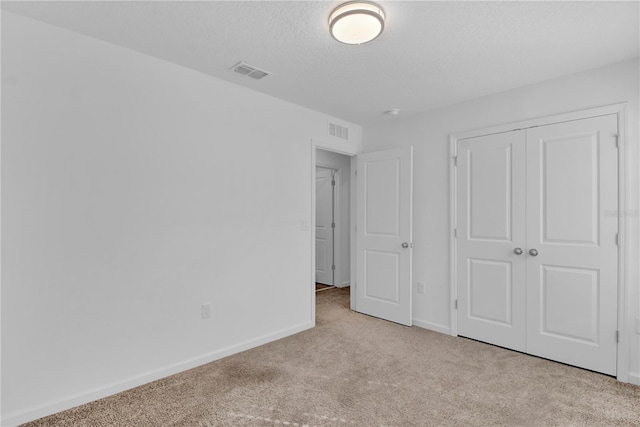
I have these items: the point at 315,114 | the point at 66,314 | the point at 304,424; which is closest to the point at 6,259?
the point at 66,314

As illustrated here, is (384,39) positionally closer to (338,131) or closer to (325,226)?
(338,131)

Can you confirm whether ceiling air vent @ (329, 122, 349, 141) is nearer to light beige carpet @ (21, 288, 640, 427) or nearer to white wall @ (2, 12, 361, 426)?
white wall @ (2, 12, 361, 426)

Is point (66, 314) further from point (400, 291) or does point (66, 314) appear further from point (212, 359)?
point (400, 291)

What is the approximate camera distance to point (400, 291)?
378cm

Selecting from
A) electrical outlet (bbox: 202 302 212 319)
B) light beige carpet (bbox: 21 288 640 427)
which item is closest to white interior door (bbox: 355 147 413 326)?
light beige carpet (bbox: 21 288 640 427)

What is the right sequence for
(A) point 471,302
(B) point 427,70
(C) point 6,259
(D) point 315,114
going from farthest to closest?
(D) point 315,114 → (A) point 471,302 → (B) point 427,70 → (C) point 6,259

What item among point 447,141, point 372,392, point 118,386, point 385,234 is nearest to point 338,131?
point 447,141

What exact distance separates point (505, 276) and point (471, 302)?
0.44 m

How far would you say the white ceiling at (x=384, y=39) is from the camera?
6.23ft

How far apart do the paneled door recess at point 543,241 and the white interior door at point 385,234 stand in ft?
1.89

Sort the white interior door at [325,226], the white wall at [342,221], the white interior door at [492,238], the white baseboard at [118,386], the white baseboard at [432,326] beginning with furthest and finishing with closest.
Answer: the white interior door at [325,226] → the white wall at [342,221] → the white baseboard at [432,326] → the white interior door at [492,238] → the white baseboard at [118,386]

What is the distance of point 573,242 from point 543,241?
211 millimetres

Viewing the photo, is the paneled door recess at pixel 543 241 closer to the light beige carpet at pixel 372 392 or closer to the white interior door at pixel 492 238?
the white interior door at pixel 492 238

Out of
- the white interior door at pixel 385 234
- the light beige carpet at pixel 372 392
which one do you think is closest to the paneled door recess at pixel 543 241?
the light beige carpet at pixel 372 392
